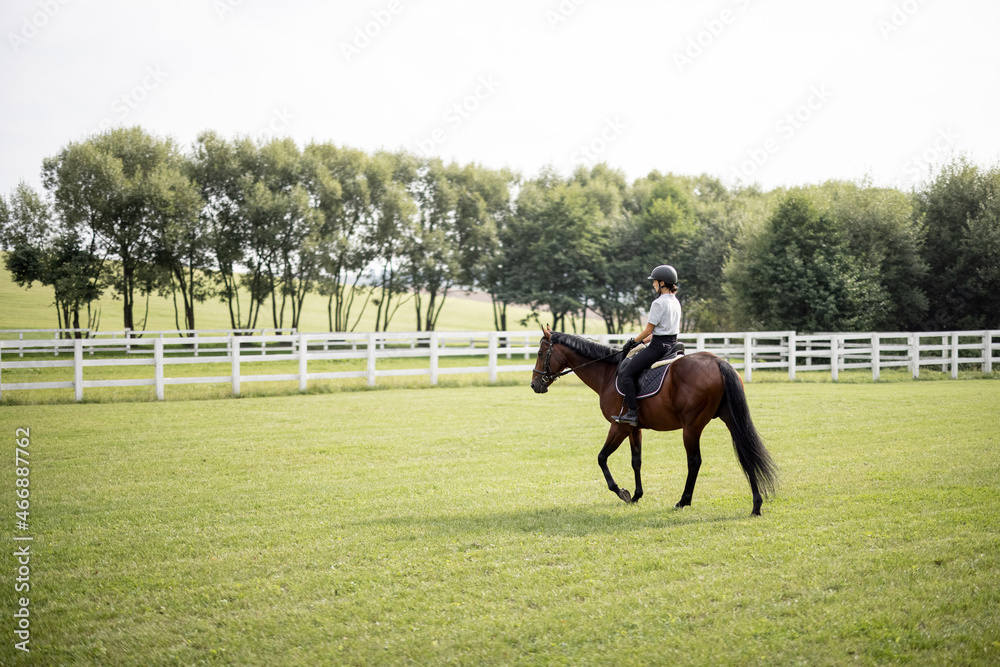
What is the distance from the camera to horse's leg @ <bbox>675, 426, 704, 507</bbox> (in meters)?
6.35

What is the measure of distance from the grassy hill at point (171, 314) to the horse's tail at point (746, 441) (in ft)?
131

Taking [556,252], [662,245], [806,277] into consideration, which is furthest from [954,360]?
[556,252]

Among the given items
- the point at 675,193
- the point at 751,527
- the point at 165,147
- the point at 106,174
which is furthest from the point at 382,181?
the point at 751,527

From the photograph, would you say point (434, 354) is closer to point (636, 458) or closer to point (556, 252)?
point (636, 458)

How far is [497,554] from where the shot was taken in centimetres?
497

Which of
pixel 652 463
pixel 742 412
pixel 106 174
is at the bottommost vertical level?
pixel 652 463

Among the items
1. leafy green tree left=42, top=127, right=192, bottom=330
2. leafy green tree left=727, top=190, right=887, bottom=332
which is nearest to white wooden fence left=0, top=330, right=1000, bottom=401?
leafy green tree left=727, top=190, right=887, bottom=332

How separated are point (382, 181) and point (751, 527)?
138 ft

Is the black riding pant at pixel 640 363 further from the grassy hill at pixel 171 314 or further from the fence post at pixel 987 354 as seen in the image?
the grassy hill at pixel 171 314

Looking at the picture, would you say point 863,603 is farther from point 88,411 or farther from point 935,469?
→ point 88,411

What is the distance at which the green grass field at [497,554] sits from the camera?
3.58 meters

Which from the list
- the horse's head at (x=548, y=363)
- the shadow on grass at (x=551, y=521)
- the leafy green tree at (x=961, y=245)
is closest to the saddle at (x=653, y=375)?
the horse's head at (x=548, y=363)

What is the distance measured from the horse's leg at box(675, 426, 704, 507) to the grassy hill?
39.8m

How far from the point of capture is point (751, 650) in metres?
Answer: 3.45
